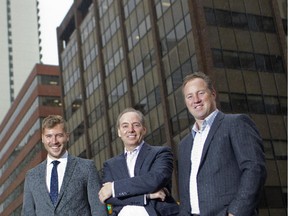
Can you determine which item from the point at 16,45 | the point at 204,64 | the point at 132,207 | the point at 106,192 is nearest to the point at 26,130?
the point at 204,64

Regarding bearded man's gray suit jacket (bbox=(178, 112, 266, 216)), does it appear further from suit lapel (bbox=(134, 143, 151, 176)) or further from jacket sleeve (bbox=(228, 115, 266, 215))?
suit lapel (bbox=(134, 143, 151, 176))

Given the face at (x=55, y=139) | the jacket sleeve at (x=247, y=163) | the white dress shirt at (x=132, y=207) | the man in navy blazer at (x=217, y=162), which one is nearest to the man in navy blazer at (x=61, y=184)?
the face at (x=55, y=139)

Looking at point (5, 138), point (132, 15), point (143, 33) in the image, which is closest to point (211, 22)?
point (143, 33)

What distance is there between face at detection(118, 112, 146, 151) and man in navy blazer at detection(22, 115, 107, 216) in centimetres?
64

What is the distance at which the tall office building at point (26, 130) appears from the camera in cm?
6981

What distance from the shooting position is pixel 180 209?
4625 mm

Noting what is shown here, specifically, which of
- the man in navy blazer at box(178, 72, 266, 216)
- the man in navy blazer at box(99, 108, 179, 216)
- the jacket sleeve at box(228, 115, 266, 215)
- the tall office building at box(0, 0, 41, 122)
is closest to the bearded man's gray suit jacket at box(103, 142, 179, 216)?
the man in navy blazer at box(99, 108, 179, 216)

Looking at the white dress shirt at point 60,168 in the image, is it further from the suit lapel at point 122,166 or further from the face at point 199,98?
the face at point 199,98

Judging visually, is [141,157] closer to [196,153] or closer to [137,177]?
[137,177]

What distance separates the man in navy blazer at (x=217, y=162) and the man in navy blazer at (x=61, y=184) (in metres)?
1.13

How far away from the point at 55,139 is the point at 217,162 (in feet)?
5.88

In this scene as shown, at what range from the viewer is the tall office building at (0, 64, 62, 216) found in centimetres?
6981

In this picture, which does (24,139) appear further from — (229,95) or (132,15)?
(229,95)

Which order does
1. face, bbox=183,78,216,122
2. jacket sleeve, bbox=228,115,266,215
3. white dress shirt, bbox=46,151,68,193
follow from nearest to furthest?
jacket sleeve, bbox=228,115,266,215 → face, bbox=183,78,216,122 → white dress shirt, bbox=46,151,68,193
